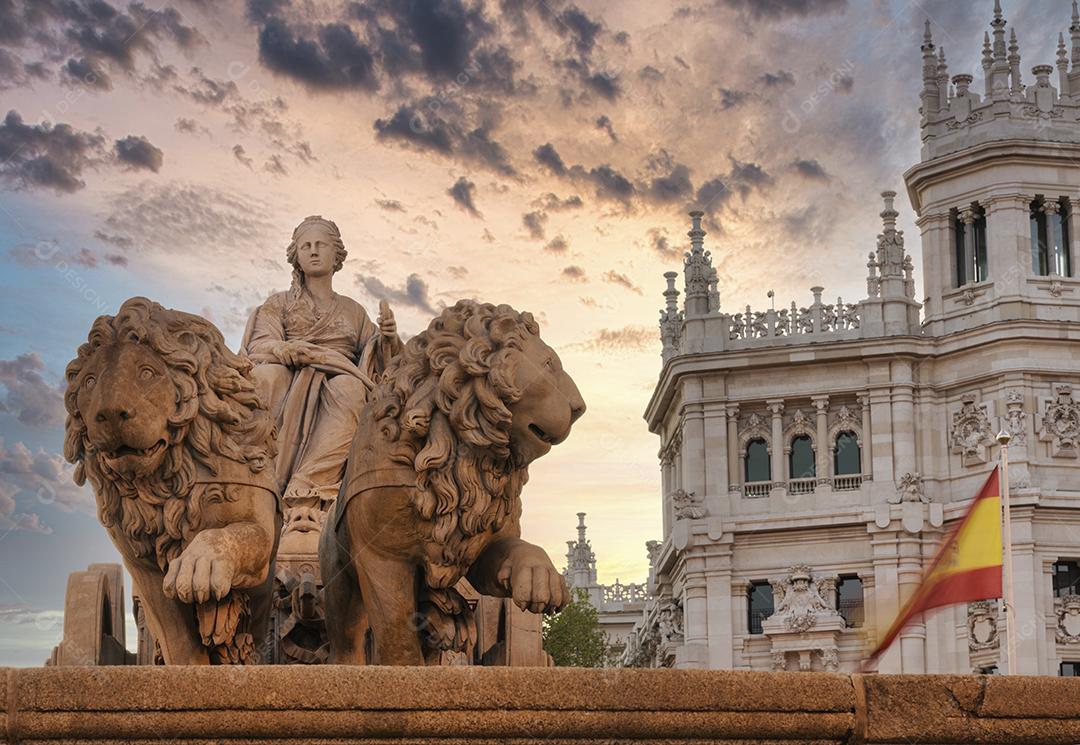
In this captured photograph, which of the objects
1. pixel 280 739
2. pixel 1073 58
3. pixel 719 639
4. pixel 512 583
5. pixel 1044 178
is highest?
pixel 1073 58

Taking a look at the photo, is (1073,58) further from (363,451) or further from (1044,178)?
(363,451)

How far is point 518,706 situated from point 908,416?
159 feet

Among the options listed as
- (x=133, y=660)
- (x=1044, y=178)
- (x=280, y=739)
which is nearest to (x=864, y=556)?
(x=1044, y=178)

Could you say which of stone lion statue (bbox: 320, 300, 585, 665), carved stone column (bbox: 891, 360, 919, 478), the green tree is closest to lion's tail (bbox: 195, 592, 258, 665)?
stone lion statue (bbox: 320, 300, 585, 665)

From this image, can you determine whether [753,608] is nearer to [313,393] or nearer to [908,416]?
[908,416]

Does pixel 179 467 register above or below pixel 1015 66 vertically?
below

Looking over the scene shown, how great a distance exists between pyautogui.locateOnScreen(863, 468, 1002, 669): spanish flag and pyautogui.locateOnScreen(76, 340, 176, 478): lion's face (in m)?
17.2

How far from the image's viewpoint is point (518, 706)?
17.1ft

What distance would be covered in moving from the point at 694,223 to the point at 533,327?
5180 cm

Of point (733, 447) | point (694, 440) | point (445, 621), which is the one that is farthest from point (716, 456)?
point (445, 621)

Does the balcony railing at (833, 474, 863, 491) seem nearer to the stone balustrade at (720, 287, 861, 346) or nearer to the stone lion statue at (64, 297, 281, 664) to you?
the stone balustrade at (720, 287, 861, 346)

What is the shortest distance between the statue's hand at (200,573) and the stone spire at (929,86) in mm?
49621

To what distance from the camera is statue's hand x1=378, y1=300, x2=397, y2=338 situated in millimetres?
8875

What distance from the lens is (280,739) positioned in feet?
16.9
